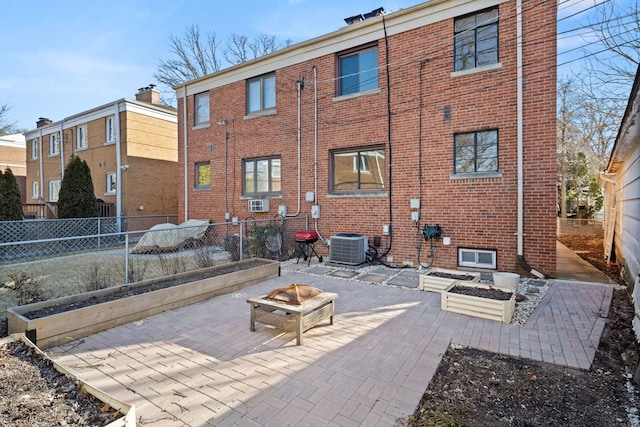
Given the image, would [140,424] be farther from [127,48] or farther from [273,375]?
[127,48]

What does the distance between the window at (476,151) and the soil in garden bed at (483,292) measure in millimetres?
3198

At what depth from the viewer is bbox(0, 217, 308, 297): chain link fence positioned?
6.66m

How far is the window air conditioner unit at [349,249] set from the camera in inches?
320

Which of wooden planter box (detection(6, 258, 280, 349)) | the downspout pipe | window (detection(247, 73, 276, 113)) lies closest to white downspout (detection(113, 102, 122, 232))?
window (detection(247, 73, 276, 113))

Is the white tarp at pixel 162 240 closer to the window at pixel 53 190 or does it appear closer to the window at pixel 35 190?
the window at pixel 53 190

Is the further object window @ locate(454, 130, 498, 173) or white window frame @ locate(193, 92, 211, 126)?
white window frame @ locate(193, 92, 211, 126)

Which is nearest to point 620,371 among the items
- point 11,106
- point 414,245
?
point 414,245

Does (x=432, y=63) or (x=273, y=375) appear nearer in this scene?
(x=273, y=375)

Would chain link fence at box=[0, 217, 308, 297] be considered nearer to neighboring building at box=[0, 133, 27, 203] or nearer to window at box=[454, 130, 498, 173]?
window at box=[454, 130, 498, 173]

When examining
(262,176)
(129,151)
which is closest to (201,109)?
(262,176)

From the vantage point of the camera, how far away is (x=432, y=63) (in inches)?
312

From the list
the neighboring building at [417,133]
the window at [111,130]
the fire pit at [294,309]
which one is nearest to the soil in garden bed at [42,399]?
the fire pit at [294,309]

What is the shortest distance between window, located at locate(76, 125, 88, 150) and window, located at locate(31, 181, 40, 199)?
6.36 metres

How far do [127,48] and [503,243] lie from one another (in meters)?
13.9
